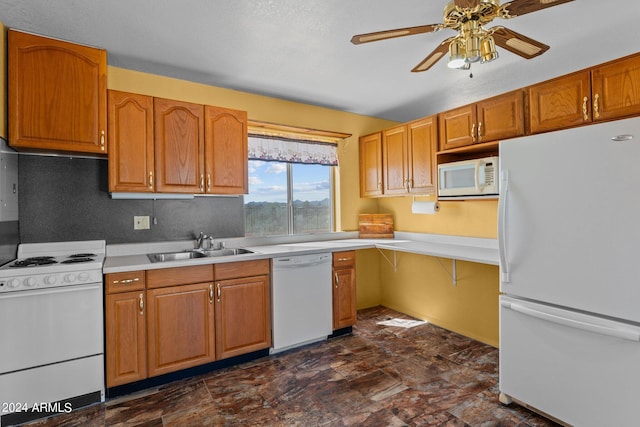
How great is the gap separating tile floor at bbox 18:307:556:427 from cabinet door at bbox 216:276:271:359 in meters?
0.17

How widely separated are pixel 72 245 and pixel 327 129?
2660mm

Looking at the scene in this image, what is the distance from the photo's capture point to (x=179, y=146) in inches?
105

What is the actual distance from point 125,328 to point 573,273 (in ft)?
8.89

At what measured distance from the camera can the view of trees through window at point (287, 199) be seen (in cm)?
346

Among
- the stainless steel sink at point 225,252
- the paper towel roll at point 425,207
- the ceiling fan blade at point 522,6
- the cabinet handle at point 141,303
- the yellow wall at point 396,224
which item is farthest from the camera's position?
the paper towel roll at point 425,207

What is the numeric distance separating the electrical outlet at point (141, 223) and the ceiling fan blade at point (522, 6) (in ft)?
9.26

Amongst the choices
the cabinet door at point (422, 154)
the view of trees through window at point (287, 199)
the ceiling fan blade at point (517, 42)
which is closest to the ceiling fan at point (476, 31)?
the ceiling fan blade at point (517, 42)

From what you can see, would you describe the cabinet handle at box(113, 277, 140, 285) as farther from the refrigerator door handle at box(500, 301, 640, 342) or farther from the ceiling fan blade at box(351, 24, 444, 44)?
the refrigerator door handle at box(500, 301, 640, 342)

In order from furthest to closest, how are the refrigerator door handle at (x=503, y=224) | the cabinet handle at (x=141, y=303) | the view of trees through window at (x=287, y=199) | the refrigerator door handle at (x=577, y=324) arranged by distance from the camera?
the view of trees through window at (x=287, y=199), the cabinet handle at (x=141, y=303), the refrigerator door handle at (x=503, y=224), the refrigerator door handle at (x=577, y=324)

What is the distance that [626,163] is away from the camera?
1.54 metres

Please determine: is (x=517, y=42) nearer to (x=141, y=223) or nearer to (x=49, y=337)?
(x=141, y=223)

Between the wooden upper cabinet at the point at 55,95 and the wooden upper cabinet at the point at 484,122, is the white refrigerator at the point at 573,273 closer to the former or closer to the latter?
the wooden upper cabinet at the point at 484,122

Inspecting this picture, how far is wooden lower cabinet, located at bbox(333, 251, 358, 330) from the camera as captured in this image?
3.15m

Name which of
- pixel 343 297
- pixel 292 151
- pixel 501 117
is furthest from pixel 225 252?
pixel 501 117
